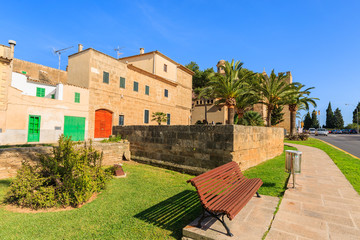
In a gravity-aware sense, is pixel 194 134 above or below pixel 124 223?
above

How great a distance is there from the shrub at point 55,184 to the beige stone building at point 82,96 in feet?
31.4

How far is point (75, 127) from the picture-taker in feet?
47.0

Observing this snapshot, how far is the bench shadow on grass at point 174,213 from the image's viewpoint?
11.6ft

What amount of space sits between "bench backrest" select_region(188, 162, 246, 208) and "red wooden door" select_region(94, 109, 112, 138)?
14.0 m

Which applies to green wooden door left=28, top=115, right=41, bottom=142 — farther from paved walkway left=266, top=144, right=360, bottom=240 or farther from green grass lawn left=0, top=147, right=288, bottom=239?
paved walkway left=266, top=144, right=360, bottom=240

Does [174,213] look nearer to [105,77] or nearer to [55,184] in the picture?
[55,184]

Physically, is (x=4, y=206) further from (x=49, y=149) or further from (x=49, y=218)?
(x=49, y=149)

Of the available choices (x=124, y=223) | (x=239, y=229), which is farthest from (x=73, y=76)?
(x=239, y=229)

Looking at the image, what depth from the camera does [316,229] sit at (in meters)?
3.08

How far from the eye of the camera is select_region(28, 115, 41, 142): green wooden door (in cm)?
1244

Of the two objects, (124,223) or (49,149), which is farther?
(49,149)

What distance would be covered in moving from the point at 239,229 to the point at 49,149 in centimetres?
790

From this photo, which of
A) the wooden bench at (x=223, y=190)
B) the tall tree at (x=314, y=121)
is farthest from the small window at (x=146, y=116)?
the tall tree at (x=314, y=121)

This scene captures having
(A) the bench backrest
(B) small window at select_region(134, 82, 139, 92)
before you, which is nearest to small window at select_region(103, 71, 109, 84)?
(B) small window at select_region(134, 82, 139, 92)
